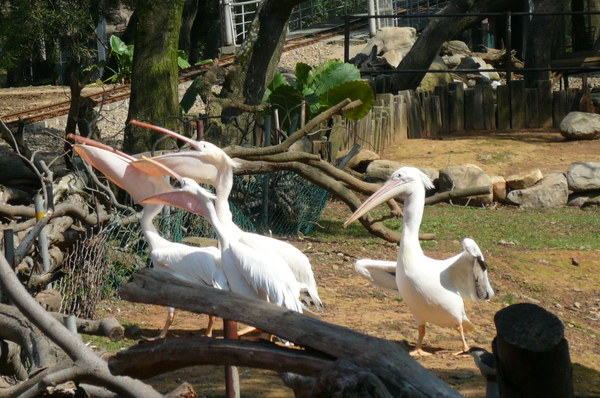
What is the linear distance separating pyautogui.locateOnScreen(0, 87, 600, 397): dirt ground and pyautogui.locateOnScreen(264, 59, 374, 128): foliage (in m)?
1.43

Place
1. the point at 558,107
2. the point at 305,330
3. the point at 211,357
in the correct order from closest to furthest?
1. the point at 305,330
2. the point at 211,357
3. the point at 558,107

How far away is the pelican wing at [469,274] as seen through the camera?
625cm

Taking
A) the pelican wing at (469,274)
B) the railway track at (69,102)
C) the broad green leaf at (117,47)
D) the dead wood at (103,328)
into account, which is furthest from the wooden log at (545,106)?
the dead wood at (103,328)

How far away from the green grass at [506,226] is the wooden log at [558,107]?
4827 millimetres

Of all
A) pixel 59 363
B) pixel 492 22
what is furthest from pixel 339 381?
pixel 492 22

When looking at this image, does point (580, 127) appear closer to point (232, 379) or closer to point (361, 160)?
point (361, 160)

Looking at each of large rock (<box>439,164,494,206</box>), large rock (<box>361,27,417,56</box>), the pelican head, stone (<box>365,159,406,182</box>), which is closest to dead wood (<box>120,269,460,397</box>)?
the pelican head

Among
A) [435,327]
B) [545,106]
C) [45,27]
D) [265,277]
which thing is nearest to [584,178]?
[545,106]

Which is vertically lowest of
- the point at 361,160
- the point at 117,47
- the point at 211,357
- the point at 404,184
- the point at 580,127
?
the point at 580,127

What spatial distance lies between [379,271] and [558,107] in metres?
10.8

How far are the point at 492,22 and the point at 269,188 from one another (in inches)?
669

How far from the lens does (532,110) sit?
1684 cm

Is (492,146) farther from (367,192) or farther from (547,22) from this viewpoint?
(367,192)

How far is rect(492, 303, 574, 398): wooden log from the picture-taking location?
278 centimetres
